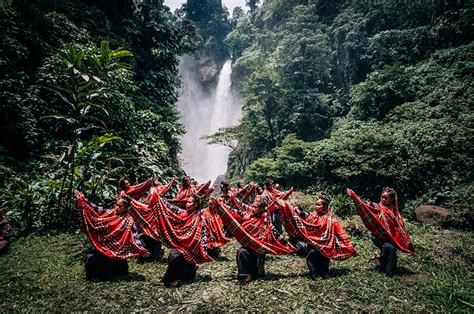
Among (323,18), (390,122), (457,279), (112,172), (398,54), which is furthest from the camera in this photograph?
(323,18)

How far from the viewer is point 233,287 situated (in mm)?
4797

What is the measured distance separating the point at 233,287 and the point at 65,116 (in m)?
5.64

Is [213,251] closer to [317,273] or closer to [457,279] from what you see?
[317,273]

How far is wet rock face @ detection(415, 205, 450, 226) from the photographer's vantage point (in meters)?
9.62

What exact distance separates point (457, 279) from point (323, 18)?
105ft

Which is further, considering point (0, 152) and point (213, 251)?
point (0, 152)

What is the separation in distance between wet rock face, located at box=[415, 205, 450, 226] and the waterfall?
137 ft

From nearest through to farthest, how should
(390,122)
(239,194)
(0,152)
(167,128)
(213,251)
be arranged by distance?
(213,251), (0,152), (239,194), (167,128), (390,122)

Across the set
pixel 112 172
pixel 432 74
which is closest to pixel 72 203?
pixel 112 172

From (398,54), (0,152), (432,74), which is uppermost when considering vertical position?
(398,54)

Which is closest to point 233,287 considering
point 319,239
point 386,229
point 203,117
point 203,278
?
point 203,278

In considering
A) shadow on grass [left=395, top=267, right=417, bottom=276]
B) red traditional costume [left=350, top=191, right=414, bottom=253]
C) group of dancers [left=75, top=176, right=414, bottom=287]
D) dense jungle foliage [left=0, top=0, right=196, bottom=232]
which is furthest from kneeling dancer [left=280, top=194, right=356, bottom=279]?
dense jungle foliage [left=0, top=0, right=196, bottom=232]

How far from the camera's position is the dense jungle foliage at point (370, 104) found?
1283cm

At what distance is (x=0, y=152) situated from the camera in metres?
8.18
